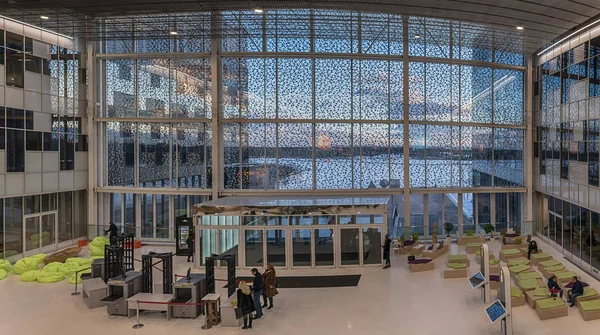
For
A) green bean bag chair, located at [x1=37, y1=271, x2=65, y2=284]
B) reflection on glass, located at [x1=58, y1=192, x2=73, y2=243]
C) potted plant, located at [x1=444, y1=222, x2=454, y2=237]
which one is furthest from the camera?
potted plant, located at [x1=444, y1=222, x2=454, y2=237]

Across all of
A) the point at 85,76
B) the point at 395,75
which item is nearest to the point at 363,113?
the point at 395,75

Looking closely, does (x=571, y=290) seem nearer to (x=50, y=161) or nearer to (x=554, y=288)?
(x=554, y=288)

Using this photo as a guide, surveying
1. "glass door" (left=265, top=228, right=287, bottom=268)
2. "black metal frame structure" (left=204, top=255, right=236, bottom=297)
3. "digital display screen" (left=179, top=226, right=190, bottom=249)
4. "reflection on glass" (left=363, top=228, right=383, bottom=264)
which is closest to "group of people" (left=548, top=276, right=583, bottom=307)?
"reflection on glass" (left=363, top=228, right=383, bottom=264)

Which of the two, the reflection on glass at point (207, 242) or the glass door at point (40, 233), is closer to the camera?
the reflection on glass at point (207, 242)

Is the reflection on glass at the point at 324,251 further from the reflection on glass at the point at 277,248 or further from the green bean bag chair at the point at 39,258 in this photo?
the green bean bag chair at the point at 39,258

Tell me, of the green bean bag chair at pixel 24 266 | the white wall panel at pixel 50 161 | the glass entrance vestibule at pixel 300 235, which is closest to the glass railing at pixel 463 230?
the glass entrance vestibule at pixel 300 235

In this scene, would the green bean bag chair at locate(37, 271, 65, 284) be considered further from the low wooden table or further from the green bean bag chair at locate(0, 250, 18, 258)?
the low wooden table

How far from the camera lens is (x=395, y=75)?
20328mm

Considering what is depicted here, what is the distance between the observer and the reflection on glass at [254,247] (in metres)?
15.6

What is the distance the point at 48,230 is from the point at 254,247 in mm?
9899

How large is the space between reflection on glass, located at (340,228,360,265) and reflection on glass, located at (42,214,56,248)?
12.9m

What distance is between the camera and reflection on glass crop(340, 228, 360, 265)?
15.6 m

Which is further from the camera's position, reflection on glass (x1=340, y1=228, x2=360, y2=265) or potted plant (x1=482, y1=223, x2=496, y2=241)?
potted plant (x1=482, y1=223, x2=496, y2=241)

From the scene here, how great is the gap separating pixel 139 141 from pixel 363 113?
1080 centimetres
